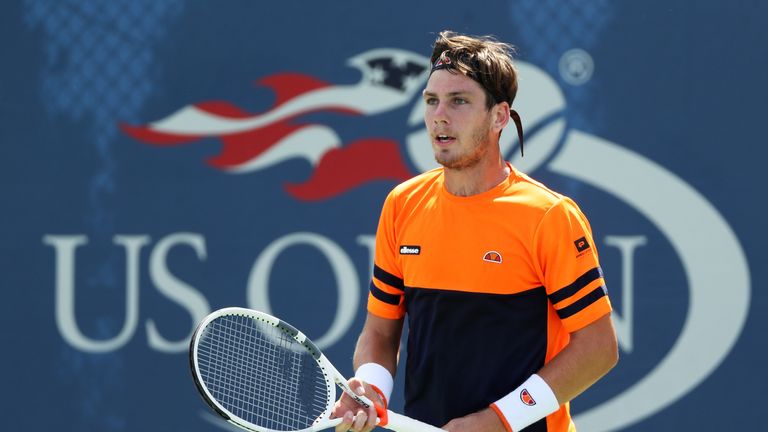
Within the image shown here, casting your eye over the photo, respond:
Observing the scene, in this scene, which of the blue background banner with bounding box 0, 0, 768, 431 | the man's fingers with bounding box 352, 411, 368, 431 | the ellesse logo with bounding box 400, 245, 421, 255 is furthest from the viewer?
the blue background banner with bounding box 0, 0, 768, 431

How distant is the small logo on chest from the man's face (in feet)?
0.73

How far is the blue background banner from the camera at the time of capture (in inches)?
176

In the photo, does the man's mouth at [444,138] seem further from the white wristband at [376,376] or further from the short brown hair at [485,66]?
the white wristband at [376,376]

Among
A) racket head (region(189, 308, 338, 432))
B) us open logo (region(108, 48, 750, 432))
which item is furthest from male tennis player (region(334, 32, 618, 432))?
us open logo (region(108, 48, 750, 432))

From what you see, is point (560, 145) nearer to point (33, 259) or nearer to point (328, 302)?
point (328, 302)

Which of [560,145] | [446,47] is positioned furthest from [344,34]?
[446,47]

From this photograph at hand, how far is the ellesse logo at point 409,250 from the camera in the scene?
9.25 feet

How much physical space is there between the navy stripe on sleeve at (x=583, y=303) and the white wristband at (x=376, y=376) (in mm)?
495

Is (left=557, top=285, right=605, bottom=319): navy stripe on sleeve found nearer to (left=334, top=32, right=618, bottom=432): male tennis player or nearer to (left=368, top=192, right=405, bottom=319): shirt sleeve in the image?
(left=334, top=32, right=618, bottom=432): male tennis player

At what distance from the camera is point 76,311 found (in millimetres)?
4668

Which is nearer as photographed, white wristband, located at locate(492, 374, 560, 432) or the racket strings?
white wristband, located at locate(492, 374, 560, 432)

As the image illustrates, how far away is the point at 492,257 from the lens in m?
2.71

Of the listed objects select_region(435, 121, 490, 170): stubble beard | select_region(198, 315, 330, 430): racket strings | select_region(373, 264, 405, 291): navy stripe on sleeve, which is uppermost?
select_region(435, 121, 490, 170): stubble beard

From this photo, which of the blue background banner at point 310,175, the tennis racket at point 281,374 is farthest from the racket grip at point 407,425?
the blue background banner at point 310,175
